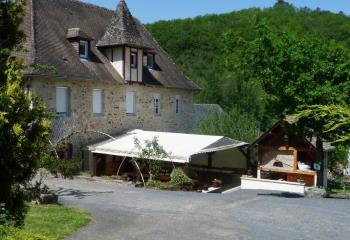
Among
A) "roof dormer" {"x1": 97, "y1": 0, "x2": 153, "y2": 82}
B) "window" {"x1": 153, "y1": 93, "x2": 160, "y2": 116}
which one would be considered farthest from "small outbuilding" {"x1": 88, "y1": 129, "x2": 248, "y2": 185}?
"roof dormer" {"x1": 97, "y1": 0, "x2": 153, "y2": 82}

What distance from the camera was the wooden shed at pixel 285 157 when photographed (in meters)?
22.6

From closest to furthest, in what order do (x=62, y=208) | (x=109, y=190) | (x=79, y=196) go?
(x=62, y=208) → (x=79, y=196) → (x=109, y=190)

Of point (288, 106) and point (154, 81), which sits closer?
point (288, 106)

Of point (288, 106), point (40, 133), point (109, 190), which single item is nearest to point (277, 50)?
point (288, 106)

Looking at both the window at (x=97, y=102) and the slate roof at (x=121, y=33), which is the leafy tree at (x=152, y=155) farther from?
the slate roof at (x=121, y=33)

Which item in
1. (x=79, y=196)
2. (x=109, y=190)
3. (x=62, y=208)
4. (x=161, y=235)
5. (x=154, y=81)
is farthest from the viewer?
(x=154, y=81)

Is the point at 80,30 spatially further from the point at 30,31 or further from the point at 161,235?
the point at 161,235

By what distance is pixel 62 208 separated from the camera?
13289 mm

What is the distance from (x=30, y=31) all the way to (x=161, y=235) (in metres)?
15.4

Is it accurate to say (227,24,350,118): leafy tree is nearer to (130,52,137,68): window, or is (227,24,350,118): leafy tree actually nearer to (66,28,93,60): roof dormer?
(130,52,137,68): window

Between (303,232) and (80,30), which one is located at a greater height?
(80,30)

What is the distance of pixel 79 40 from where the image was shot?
969 inches

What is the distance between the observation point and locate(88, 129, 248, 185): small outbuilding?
22234 millimetres

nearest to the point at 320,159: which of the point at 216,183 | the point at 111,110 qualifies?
the point at 216,183
